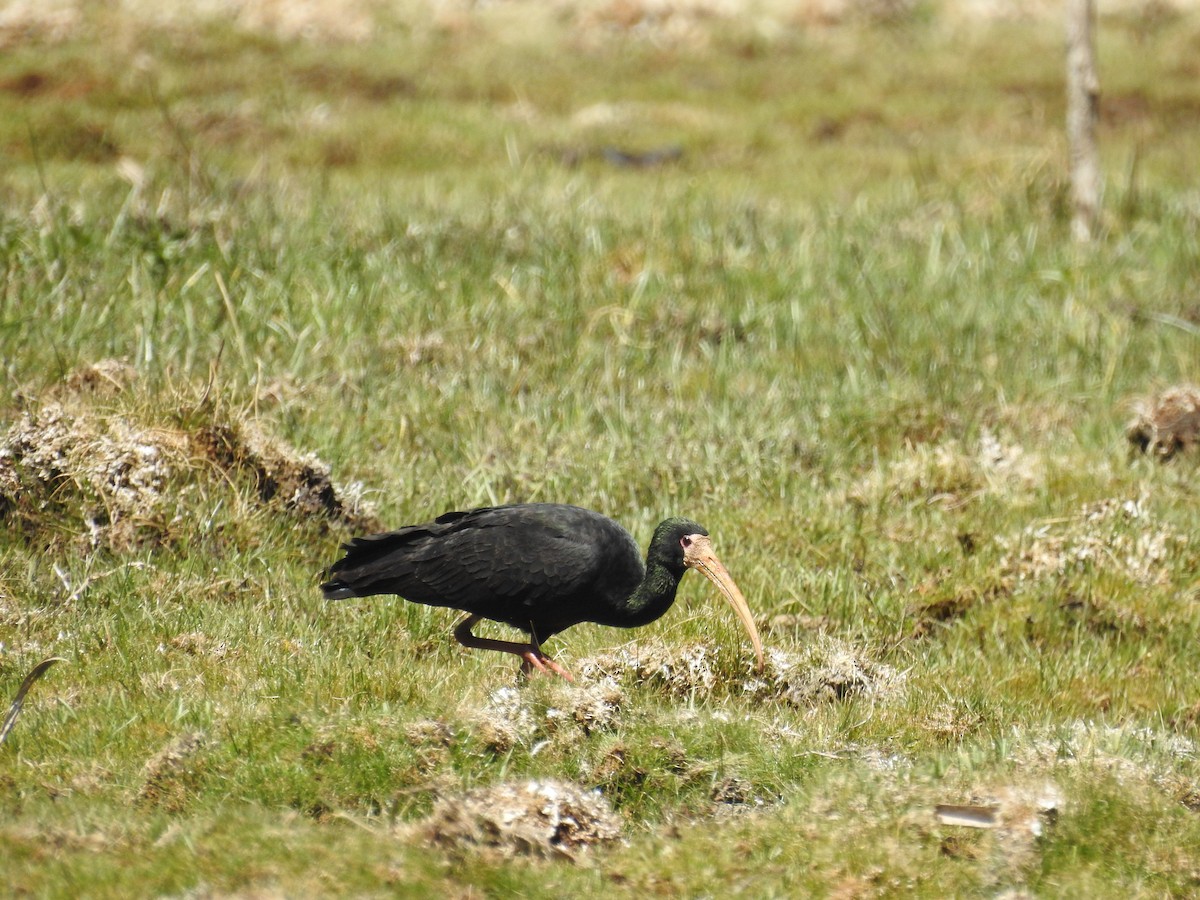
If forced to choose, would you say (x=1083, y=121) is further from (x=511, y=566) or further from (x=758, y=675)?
(x=511, y=566)

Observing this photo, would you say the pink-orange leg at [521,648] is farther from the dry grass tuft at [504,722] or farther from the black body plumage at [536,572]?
the dry grass tuft at [504,722]

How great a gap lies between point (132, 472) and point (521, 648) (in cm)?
228

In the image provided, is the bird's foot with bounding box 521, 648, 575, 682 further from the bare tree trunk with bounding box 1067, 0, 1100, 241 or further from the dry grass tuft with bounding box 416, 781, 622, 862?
the bare tree trunk with bounding box 1067, 0, 1100, 241

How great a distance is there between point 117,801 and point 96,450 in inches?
105

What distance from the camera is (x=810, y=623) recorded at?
653 cm

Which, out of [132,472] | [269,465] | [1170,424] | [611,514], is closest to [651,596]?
[611,514]

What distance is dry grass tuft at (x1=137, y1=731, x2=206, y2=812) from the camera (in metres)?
4.45

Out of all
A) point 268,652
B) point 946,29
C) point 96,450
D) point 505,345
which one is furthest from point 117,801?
point 946,29

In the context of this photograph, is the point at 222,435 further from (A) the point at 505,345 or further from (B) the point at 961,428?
(B) the point at 961,428

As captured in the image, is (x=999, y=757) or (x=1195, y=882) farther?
(x=999, y=757)

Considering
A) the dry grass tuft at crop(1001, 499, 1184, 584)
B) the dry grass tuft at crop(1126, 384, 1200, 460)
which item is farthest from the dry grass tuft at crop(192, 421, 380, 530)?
the dry grass tuft at crop(1126, 384, 1200, 460)

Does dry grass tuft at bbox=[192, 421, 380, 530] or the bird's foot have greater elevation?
dry grass tuft at bbox=[192, 421, 380, 530]

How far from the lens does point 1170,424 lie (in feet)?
28.0

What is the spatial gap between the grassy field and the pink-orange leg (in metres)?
0.15
